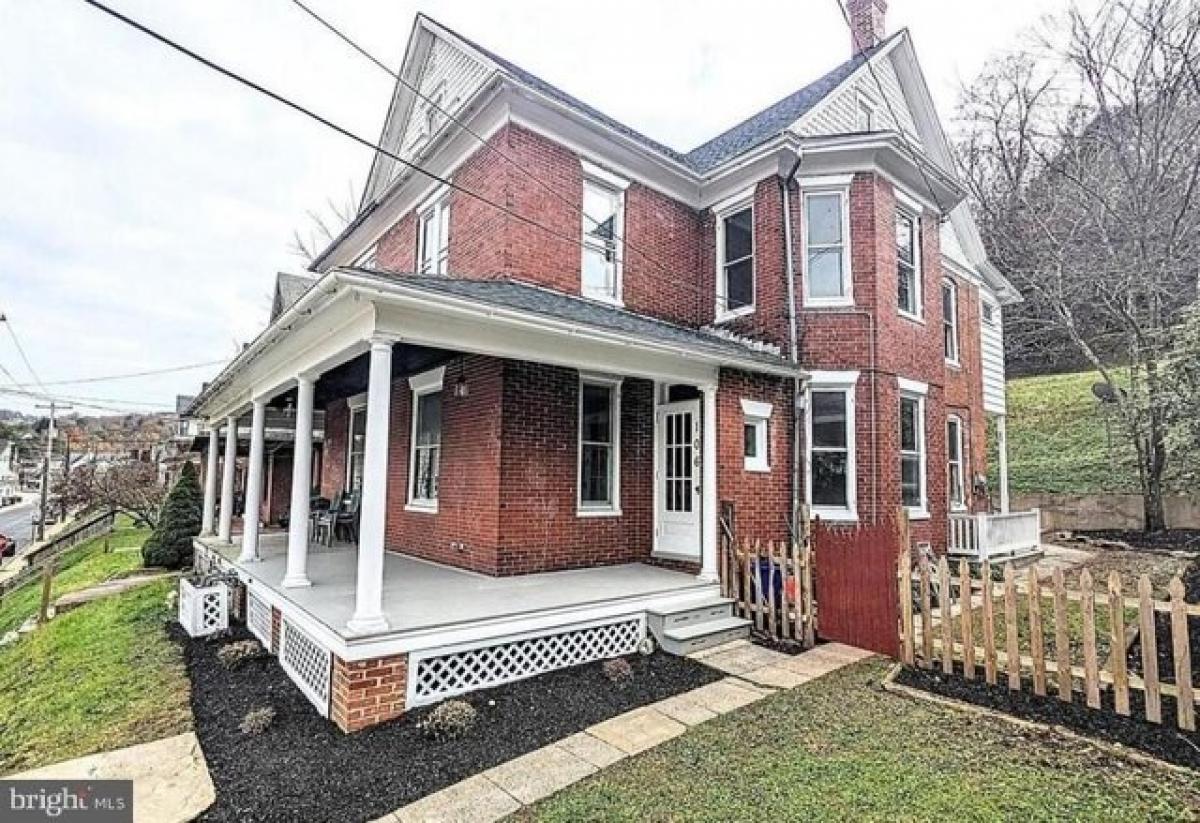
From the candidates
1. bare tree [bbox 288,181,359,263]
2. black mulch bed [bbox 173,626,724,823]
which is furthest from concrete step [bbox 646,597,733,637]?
bare tree [bbox 288,181,359,263]

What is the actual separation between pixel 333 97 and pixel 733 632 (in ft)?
27.6

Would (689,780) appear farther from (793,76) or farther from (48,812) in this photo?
(793,76)

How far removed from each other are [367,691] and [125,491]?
964 inches

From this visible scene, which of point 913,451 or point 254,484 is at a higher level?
point 913,451

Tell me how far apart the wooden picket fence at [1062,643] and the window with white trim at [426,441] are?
641 cm

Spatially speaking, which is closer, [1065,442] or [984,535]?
[984,535]

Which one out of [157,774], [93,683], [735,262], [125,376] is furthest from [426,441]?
[125,376]

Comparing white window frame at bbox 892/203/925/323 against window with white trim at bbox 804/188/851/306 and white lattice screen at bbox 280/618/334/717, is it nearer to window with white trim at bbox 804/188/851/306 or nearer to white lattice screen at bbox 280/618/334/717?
window with white trim at bbox 804/188/851/306

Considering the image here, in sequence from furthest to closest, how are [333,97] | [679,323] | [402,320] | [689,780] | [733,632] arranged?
[679,323]
[333,97]
[733,632]
[402,320]
[689,780]

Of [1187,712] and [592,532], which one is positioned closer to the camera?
[1187,712]

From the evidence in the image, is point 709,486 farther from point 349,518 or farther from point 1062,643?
point 349,518

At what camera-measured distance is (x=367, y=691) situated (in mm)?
4809

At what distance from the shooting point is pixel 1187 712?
4.33 meters

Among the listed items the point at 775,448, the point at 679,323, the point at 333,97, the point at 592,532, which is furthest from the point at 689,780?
the point at 333,97
